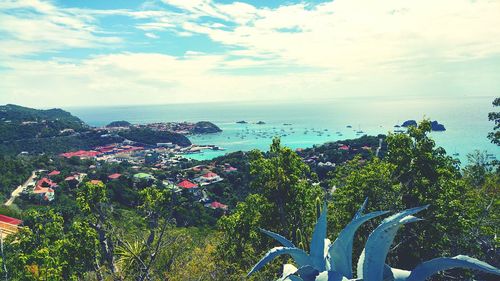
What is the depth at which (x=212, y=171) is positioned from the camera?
5859 cm

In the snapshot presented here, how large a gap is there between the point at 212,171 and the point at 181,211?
997 inches

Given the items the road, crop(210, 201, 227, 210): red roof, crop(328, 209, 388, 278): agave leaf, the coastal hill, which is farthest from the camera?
the coastal hill

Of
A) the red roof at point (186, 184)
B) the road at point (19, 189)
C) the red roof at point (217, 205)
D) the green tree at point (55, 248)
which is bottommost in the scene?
the red roof at point (217, 205)

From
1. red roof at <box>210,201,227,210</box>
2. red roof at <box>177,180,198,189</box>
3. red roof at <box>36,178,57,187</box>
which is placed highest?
red roof at <box>36,178,57,187</box>

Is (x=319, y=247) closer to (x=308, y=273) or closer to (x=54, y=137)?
(x=308, y=273)

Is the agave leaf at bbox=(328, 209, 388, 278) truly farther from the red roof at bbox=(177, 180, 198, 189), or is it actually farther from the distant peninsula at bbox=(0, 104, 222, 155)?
the distant peninsula at bbox=(0, 104, 222, 155)

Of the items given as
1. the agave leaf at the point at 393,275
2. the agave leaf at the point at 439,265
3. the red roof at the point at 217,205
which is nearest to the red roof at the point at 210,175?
the red roof at the point at 217,205

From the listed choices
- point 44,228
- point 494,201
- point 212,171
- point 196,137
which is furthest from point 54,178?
point 196,137

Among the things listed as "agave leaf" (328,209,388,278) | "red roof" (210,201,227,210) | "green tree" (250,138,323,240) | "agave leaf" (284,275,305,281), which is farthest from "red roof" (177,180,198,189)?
"agave leaf" (328,209,388,278)

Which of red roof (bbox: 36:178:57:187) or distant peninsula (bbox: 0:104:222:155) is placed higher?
distant peninsula (bbox: 0:104:222:155)

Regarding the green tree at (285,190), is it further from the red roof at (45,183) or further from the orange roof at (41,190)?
the red roof at (45,183)

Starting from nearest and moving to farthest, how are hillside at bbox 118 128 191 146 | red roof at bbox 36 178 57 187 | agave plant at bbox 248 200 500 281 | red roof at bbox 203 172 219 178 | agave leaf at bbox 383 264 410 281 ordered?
agave plant at bbox 248 200 500 281 → agave leaf at bbox 383 264 410 281 → red roof at bbox 36 178 57 187 → red roof at bbox 203 172 219 178 → hillside at bbox 118 128 191 146

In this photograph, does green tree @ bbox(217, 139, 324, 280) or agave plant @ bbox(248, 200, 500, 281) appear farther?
green tree @ bbox(217, 139, 324, 280)

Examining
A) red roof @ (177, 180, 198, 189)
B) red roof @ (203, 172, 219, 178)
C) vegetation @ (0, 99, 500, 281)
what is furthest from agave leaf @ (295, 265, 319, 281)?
red roof @ (203, 172, 219, 178)
